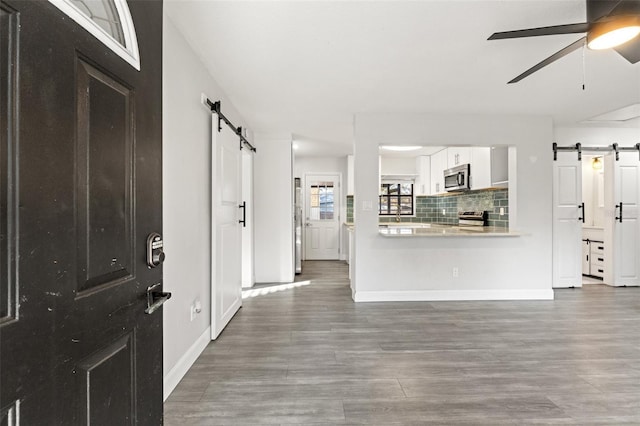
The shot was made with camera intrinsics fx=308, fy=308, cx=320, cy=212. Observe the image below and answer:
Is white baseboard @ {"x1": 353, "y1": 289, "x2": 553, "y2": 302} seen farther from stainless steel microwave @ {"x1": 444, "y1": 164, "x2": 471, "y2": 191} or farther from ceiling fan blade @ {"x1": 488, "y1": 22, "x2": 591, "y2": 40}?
ceiling fan blade @ {"x1": 488, "y1": 22, "x2": 591, "y2": 40}

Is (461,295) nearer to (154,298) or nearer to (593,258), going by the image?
(593,258)

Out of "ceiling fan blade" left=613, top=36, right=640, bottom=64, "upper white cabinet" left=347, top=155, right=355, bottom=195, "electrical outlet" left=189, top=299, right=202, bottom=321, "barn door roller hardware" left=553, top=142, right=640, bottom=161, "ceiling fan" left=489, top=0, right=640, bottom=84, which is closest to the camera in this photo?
"ceiling fan" left=489, top=0, right=640, bottom=84

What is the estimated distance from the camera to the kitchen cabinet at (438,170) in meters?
6.28

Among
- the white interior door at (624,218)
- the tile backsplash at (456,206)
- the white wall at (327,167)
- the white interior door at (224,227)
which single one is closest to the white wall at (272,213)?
the white interior door at (224,227)

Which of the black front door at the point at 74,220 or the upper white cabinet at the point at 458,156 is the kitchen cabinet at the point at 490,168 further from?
the black front door at the point at 74,220

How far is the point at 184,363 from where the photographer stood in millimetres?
2189

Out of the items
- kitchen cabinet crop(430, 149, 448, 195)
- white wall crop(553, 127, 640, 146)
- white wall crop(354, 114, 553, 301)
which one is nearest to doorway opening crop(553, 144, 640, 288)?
white wall crop(553, 127, 640, 146)

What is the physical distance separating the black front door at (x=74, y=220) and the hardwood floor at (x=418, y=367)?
1052 mm

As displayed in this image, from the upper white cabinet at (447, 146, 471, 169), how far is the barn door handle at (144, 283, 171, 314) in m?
5.24

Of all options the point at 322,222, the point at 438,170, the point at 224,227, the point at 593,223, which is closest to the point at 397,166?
the point at 438,170

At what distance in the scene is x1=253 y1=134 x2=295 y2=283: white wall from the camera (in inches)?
197

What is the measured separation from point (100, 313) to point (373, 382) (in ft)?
5.95

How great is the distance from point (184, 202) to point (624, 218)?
615cm

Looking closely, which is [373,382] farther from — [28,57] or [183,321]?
[28,57]
